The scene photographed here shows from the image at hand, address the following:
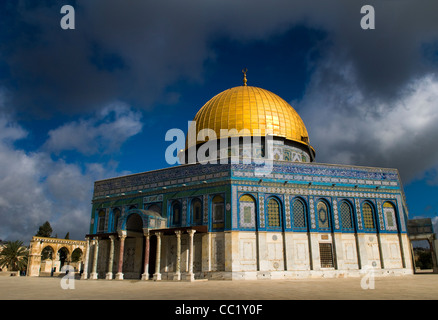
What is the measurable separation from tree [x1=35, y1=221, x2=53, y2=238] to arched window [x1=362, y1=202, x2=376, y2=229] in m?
53.5

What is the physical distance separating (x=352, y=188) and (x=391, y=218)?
3.55 m

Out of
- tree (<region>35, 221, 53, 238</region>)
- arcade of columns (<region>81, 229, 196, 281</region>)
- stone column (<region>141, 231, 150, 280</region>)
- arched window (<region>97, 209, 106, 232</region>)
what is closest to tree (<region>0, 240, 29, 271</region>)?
tree (<region>35, 221, 53, 238</region>)

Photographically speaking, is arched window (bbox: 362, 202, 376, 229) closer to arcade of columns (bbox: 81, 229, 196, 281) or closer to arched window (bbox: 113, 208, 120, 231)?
arcade of columns (bbox: 81, 229, 196, 281)

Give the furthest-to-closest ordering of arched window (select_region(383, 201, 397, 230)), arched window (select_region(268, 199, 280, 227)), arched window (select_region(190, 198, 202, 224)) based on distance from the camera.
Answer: arched window (select_region(383, 201, 397, 230)) → arched window (select_region(190, 198, 202, 224)) → arched window (select_region(268, 199, 280, 227))

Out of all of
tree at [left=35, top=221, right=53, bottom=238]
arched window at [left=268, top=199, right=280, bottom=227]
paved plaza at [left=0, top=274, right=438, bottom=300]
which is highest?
tree at [left=35, top=221, right=53, bottom=238]

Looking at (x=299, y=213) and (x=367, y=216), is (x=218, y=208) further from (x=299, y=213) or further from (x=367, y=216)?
(x=367, y=216)

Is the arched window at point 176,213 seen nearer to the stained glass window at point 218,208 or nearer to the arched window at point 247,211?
the stained glass window at point 218,208

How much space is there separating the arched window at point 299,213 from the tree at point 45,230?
50736 mm

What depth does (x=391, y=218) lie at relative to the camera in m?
24.8

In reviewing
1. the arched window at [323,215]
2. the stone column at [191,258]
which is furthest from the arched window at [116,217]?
the arched window at [323,215]

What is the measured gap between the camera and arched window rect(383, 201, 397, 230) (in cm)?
2457

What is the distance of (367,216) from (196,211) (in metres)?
11.9

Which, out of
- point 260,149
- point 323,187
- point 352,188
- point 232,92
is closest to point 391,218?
point 352,188
